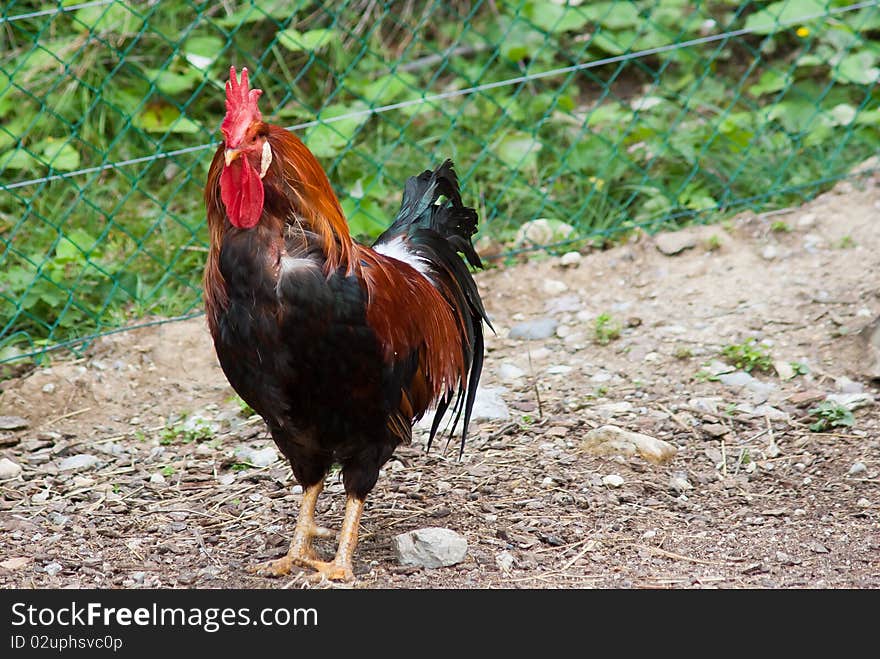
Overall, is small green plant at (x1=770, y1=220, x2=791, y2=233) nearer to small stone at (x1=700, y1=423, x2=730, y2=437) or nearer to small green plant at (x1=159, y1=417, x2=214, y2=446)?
small stone at (x1=700, y1=423, x2=730, y2=437)

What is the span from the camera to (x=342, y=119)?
513cm

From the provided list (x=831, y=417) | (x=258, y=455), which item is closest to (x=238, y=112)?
(x=258, y=455)

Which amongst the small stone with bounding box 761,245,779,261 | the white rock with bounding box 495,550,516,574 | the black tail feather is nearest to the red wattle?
the black tail feather

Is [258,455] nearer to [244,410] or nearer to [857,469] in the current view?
[244,410]

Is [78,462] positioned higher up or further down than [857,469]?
further down

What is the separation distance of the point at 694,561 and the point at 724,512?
0.41m

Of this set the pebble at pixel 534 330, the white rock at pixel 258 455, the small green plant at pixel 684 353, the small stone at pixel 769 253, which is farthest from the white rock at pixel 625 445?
the small stone at pixel 769 253

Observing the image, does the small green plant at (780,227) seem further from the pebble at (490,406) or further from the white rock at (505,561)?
the white rock at (505,561)

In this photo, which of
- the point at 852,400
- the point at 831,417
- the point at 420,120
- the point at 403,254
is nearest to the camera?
the point at 403,254

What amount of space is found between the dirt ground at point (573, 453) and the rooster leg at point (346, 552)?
0.07 meters

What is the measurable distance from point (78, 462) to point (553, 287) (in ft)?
7.17

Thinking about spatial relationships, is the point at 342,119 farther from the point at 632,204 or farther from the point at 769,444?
the point at 769,444

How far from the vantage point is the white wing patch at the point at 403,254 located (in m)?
3.55

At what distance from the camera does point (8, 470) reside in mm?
3906
